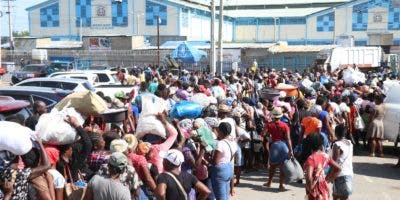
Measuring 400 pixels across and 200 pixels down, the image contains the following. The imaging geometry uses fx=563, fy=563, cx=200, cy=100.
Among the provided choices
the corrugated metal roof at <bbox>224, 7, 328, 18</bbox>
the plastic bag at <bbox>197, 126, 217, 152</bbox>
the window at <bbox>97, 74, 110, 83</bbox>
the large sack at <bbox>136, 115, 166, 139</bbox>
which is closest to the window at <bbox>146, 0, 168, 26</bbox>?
the corrugated metal roof at <bbox>224, 7, 328, 18</bbox>

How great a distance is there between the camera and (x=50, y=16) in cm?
7112

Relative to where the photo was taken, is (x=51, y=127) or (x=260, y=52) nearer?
(x=51, y=127)

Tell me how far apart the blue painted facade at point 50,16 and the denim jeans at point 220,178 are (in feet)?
219

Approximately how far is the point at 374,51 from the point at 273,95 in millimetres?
23644

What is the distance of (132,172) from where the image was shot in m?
5.40

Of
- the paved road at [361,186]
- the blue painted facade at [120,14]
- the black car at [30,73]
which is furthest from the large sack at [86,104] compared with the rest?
the blue painted facade at [120,14]

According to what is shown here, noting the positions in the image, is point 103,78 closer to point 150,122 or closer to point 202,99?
point 202,99

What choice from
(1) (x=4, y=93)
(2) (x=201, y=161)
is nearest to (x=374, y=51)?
(1) (x=4, y=93)

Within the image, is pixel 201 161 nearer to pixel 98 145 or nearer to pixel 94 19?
pixel 98 145

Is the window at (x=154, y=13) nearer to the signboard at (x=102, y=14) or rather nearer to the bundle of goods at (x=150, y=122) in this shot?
the signboard at (x=102, y=14)

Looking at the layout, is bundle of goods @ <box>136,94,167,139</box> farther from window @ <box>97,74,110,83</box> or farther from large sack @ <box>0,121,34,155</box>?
window @ <box>97,74,110,83</box>

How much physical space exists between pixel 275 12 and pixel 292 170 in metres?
69.4

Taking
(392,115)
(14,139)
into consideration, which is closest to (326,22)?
(392,115)

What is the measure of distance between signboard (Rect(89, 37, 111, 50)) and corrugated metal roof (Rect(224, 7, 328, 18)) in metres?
32.2
